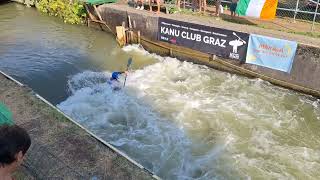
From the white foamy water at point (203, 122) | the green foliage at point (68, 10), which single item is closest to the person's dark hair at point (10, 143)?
the white foamy water at point (203, 122)

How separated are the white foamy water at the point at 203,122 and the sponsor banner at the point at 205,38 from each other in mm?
894

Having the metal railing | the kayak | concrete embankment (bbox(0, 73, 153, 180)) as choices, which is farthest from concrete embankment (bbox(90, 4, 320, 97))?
concrete embankment (bbox(0, 73, 153, 180))

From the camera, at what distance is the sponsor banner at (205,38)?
13354 mm

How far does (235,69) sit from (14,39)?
448 inches

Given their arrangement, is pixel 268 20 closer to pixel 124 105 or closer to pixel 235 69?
pixel 235 69

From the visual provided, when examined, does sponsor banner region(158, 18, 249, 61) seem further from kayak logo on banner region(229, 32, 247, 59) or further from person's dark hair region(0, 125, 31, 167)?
person's dark hair region(0, 125, 31, 167)

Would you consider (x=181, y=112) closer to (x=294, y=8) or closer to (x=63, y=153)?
(x=63, y=153)

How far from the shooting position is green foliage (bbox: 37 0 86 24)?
20.5 m

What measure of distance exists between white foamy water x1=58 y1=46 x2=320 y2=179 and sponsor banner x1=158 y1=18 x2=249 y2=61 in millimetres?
894

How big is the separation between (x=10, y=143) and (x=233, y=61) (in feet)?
37.0

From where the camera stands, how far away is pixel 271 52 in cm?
1252

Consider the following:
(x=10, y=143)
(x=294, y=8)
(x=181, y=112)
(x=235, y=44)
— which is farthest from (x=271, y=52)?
(x=10, y=143)

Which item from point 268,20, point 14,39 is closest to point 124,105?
point 268,20

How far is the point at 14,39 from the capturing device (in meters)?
18.4
